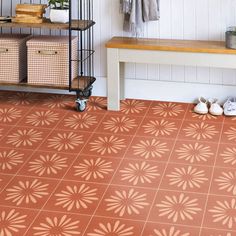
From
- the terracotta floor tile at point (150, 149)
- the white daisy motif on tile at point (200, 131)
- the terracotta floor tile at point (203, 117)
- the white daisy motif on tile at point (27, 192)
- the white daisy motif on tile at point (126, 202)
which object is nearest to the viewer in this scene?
the white daisy motif on tile at point (126, 202)

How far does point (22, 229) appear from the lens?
3.34 metres

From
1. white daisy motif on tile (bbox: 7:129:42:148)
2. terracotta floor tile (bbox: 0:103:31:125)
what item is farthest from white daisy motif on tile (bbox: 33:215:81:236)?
terracotta floor tile (bbox: 0:103:31:125)

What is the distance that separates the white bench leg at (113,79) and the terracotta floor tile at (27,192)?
4.38 feet

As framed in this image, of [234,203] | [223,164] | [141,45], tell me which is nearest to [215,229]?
[234,203]

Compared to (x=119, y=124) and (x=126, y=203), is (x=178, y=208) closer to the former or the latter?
(x=126, y=203)

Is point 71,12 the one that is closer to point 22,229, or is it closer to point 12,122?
point 12,122

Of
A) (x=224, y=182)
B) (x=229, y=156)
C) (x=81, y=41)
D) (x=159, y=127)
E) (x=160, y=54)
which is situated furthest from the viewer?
(x=81, y=41)

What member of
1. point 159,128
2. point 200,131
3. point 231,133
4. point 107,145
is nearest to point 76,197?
point 107,145

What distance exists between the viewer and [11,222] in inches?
134

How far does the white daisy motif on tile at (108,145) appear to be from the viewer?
14.2 ft

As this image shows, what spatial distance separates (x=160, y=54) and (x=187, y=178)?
127 cm

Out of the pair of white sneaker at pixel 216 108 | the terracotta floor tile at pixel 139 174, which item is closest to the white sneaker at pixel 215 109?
the pair of white sneaker at pixel 216 108

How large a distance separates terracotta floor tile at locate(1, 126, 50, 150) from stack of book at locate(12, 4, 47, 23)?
88 centimetres

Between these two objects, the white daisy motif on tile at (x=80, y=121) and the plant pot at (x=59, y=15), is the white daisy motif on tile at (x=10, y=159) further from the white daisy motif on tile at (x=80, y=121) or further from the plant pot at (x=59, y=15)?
the plant pot at (x=59, y=15)
